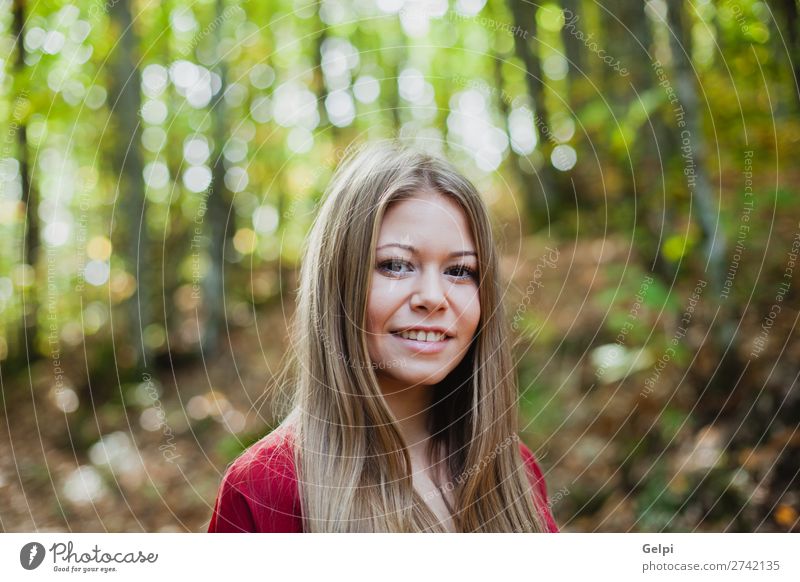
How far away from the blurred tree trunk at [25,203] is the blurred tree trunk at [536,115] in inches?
148

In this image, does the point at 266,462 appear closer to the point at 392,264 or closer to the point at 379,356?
the point at 379,356

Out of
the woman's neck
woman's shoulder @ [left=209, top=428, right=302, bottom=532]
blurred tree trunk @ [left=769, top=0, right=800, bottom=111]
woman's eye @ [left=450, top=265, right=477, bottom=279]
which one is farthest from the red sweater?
blurred tree trunk @ [left=769, top=0, right=800, bottom=111]

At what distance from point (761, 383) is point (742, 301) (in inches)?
24.2

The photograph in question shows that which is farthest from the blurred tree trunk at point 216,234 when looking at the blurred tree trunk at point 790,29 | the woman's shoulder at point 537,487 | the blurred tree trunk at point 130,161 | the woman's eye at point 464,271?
the woman's eye at point 464,271

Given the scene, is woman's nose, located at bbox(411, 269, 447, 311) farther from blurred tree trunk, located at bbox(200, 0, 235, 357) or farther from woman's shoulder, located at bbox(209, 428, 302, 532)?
blurred tree trunk, located at bbox(200, 0, 235, 357)

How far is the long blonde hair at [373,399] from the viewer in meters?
1.42

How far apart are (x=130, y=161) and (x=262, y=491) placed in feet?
16.1

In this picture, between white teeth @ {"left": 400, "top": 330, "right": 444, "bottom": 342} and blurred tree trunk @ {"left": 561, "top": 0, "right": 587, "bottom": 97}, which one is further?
blurred tree trunk @ {"left": 561, "top": 0, "right": 587, "bottom": 97}

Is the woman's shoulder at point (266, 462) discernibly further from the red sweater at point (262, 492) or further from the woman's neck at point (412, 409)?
the woman's neck at point (412, 409)

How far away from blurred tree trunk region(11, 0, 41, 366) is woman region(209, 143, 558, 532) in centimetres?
185

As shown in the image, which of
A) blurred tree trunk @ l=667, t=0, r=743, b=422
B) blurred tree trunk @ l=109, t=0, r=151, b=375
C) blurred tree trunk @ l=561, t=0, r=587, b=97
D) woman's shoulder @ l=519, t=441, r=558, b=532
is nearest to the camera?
woman's shoulder @ l=519, t=441, r=558, b=532

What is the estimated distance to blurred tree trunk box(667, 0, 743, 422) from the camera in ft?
9.87

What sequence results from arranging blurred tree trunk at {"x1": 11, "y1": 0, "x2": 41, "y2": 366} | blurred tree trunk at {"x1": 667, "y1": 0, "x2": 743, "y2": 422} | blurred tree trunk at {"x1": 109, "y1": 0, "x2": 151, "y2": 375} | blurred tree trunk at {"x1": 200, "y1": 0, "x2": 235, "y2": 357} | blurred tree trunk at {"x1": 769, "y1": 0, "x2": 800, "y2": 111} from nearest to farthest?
blurred tree trunk at {"x1": 667, "y1": 0, "x2": 743, "y2": 422}
blurred tree trunk at {"x1": 11, "y1": 0, "x2": 41, "y2": 366}
blurred tree trunk at {"x1": 769, "y1": 0, "x2": 800, "y2": 111}
blurred tree trunk at {"x1": 109, "y1": 0, "x2": 151, "y2": 375}
blurred tree trunk at {"x1": 200, "y1": 0, "x2": 235, "y2": 357}
